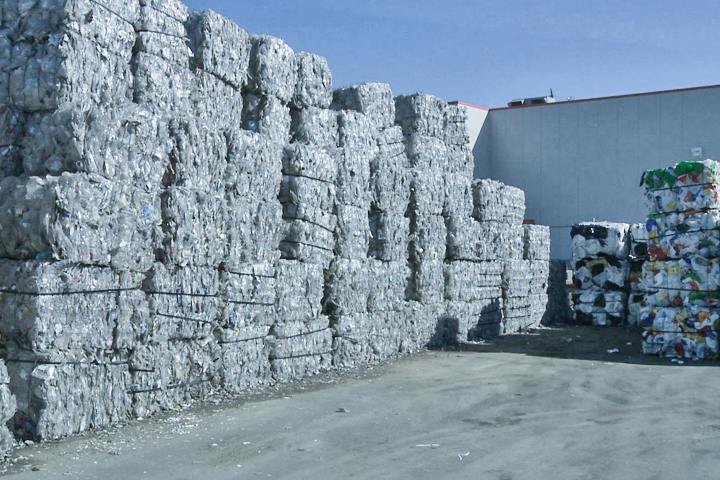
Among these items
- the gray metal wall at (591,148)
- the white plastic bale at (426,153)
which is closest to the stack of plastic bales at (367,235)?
the white plastic bale at (426,153)

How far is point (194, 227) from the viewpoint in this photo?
6574 millimetres

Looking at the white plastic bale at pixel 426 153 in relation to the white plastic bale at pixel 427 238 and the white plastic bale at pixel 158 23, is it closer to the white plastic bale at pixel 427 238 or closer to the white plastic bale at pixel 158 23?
the white plastic bale at pixel 427 238

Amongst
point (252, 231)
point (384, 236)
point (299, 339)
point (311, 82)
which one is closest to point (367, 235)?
point (384, 236)

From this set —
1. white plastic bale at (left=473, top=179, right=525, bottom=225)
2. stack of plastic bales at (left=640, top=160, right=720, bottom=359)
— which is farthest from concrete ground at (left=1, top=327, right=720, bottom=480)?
white plastic bale at (left=473, top=179, right=525, bottom=225)

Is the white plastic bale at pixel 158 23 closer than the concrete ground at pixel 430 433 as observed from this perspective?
No

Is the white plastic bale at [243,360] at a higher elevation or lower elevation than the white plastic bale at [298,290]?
lower

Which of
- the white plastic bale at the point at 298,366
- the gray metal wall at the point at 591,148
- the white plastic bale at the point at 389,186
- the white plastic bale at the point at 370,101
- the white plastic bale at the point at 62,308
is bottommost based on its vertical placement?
the white plastic bale at the point at 298,366

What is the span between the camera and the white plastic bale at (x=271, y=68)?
26.2 ft

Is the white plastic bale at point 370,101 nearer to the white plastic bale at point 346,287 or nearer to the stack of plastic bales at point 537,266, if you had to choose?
the white plastic bale at point 346,287

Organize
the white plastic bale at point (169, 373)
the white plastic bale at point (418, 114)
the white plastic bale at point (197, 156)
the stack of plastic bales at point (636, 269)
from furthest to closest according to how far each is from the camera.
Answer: the stack of plastic bales at point (636, 269)
the white plastic bale at point (418, 114)
the white plastic bale at point (197, 156)
the white plastic bale at point (169, 373)

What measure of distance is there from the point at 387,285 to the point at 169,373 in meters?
4.10

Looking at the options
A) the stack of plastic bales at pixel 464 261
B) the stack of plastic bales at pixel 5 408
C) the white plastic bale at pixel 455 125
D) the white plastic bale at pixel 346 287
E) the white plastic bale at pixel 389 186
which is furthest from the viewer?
the white plastic bale at pixel 455 125

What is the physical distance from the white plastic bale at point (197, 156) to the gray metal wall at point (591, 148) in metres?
17.3

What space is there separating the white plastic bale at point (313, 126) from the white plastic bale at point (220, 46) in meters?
1.10
